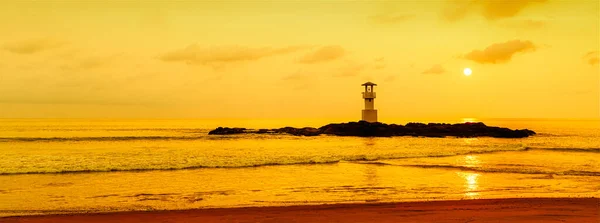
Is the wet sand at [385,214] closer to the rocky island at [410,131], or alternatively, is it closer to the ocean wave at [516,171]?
the ocean wave at [516,171]

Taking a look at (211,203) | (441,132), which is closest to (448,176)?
(211,203)

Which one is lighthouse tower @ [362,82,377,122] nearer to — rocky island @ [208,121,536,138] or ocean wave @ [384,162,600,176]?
rocky island @ [208,121,536,138]

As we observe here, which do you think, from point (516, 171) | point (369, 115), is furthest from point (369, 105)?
point (516, 171)

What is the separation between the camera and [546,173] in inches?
749

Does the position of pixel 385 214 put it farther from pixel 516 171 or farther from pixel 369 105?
pixel 369 105

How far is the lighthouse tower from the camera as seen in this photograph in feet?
178

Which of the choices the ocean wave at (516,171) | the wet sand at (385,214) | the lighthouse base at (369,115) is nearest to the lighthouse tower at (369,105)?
the lighthouse base at (369,115)

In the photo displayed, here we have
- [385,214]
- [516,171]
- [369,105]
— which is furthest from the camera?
[369,105]

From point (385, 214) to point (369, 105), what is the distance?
47.0 meters

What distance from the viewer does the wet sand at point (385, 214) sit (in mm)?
9273

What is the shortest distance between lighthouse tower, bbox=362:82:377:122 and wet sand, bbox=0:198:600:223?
43.2m

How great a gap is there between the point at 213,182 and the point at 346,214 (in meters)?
7.52

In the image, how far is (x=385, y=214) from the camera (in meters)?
9.79

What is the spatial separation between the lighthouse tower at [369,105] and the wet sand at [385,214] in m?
43.2
